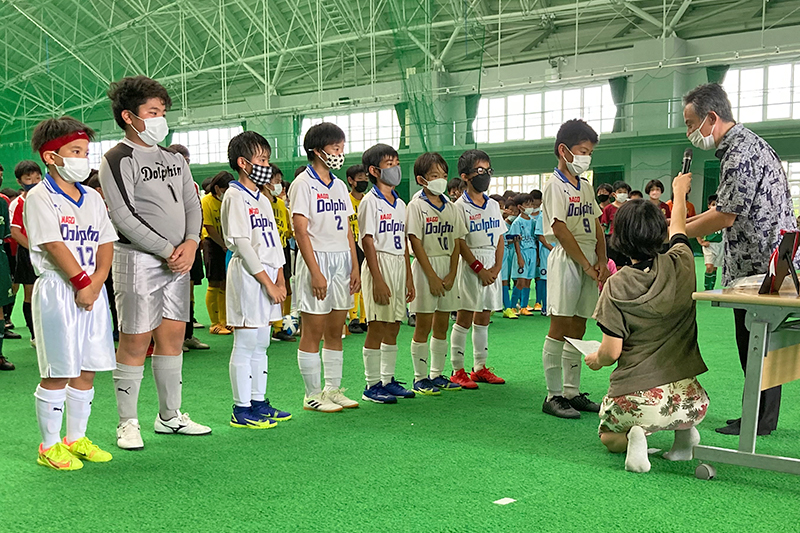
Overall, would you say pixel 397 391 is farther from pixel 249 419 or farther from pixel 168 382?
pixel 168 382

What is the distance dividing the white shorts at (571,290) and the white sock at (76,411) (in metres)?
2.45

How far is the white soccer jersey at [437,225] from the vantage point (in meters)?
4.51

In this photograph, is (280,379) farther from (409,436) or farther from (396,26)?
(396,26)

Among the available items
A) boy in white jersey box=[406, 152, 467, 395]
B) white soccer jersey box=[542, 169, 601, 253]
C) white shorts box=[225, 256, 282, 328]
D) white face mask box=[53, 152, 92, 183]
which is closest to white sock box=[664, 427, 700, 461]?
white soccer jersey box=[542, 169, 601, 253]

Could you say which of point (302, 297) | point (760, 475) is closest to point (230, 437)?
point (302, 297)

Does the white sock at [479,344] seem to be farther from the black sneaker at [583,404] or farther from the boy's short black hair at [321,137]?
the boy's short black hair at [321,137]

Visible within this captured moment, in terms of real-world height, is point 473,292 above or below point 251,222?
below

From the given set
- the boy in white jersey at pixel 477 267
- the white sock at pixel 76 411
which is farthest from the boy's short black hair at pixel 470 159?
the white sock at pixel 76 411

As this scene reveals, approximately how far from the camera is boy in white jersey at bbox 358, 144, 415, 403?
420 centimetres

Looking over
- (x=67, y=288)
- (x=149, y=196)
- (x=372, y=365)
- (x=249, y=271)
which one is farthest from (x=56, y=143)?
(x=372, y=365)

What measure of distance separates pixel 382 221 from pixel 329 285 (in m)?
0.54

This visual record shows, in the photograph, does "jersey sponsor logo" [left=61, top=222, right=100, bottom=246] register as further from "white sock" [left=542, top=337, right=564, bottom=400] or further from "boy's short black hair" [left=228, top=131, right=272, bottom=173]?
"white sock" [left=542, top=337, right=564, bottom=400]

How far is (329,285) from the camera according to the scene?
398 cm

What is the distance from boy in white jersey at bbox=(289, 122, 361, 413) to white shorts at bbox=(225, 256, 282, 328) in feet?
0.98
